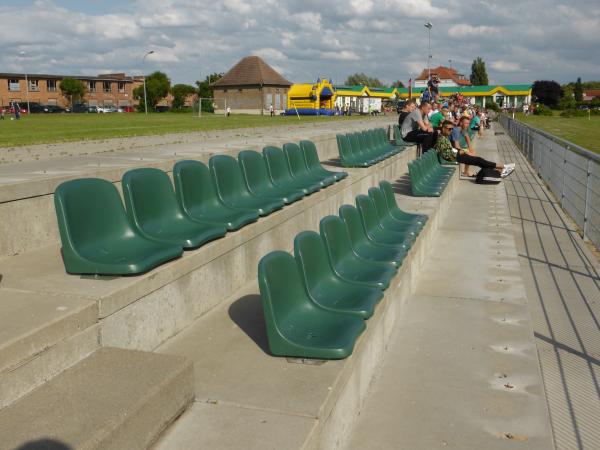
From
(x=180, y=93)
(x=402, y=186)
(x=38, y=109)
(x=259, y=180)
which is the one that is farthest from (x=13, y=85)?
(x=259, y=180)

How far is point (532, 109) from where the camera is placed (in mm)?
90875

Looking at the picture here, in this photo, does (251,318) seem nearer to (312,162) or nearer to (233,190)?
(233,190)

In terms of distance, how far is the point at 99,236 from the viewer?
415 cm

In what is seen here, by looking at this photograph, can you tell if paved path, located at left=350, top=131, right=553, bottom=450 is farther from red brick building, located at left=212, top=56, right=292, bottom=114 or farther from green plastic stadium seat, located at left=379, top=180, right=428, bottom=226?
red brick building, located at left=212, top=56, right=292, bottom=114

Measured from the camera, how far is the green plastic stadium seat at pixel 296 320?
133 inches

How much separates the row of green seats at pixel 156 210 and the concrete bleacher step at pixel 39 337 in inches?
19.2

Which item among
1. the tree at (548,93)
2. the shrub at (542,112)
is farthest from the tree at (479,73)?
the shrub at (542,112)

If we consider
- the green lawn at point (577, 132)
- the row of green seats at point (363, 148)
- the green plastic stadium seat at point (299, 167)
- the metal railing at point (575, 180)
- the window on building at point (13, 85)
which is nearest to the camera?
the green plastic stadium seat at point (299, 167)

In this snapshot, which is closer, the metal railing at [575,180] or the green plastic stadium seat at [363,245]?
the green plastic stadium seat at [363,245]

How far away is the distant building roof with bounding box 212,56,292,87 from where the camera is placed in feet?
268

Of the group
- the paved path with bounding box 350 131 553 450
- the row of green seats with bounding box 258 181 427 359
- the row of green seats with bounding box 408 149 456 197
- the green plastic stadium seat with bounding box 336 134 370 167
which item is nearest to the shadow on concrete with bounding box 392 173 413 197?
the row of green seats with bounding box 408 149 456 197

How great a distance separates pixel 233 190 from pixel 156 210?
1.56 metres

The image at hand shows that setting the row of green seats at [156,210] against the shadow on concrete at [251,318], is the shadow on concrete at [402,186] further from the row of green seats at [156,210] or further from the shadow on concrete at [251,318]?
the shadow on concrete at [251,318]

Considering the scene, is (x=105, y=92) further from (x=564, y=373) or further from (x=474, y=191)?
(x=564, y=373)
